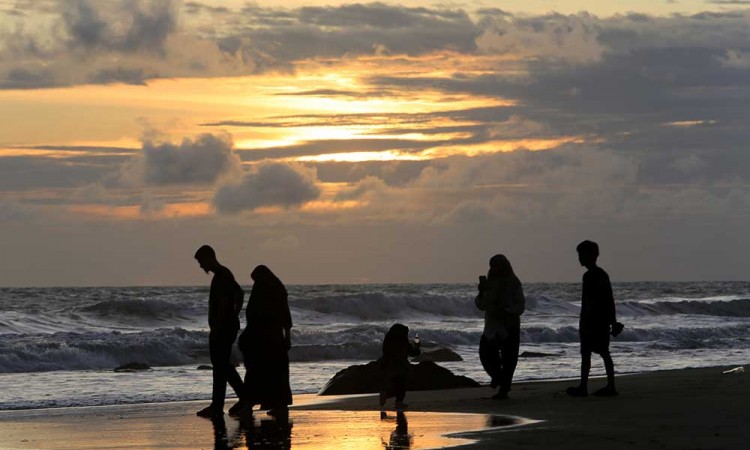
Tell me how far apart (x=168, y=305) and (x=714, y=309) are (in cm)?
2952

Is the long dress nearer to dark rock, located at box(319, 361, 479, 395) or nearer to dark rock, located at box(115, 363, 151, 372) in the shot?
dark rock, located at box(319, 361, 479, 395)

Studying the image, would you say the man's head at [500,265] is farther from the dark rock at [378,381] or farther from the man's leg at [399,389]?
the dark rock at [378,381]

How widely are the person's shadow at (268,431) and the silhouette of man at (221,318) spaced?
0.58 m

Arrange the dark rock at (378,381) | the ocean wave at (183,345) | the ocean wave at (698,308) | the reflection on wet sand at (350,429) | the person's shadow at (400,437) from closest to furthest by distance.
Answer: the person's shadow at (400,437) → the reflection on wet sand at (350,429) → the dark rock at (378,381) → the ocean wave at (183,345) → the ocean wave at (698,308)

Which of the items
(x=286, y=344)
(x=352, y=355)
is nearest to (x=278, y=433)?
(x=286, y=344)

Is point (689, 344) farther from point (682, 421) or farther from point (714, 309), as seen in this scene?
point (714, 309)

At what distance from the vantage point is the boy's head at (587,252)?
13.5 meters

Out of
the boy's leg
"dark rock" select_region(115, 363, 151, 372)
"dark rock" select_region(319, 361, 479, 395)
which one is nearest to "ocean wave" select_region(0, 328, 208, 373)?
"dark rock" select_region(115, 363, 151, 372)

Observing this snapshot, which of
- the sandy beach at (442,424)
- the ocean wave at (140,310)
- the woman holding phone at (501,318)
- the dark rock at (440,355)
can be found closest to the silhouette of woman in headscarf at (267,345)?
the sandy beach at (442,424)

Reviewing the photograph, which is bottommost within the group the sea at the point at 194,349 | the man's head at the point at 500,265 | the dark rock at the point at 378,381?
the sea at the point at 194,349

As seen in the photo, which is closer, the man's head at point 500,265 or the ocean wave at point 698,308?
the man's head at point 500,265

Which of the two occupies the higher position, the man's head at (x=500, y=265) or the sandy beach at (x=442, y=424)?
the man's head at (x=500, y=265)

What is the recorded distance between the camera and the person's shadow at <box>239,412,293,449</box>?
10312 mm

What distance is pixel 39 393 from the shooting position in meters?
18.0
